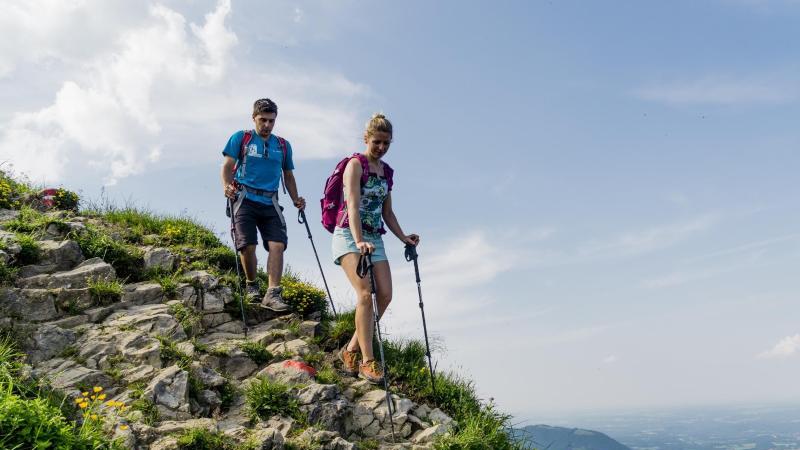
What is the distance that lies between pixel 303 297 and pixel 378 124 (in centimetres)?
403

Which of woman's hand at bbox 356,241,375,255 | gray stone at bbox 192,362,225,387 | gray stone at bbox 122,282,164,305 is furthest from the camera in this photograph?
gray stone at bbox 122,282,164,305

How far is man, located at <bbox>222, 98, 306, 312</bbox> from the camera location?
8.64 metres

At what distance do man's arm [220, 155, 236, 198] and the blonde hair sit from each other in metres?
3.04

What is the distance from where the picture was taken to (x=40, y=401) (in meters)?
5.53

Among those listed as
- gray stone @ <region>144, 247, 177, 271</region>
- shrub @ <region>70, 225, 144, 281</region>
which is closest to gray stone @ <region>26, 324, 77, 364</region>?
shrub @ <region>70, 225, 144, 281</region>

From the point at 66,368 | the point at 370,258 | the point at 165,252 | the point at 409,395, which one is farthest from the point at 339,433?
the point at 165,252

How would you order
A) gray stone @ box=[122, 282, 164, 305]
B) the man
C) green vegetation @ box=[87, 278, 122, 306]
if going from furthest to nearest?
the man → gray stone @ box=[122, 282, 164, 305] → green vegetation @ box=[87, 278, 122, 306]

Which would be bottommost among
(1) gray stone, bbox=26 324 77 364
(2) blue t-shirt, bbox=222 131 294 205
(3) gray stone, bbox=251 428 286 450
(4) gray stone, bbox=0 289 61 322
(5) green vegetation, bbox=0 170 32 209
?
(3) gray stone, bbox=251 428 286 450

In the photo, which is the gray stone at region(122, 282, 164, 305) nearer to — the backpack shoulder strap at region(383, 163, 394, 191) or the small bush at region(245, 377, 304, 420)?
the small bush at region(245, 377, 304, 420)

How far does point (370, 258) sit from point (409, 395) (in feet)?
7.65

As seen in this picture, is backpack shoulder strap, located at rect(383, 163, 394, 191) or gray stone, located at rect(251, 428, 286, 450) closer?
gray stone, located at rect(251, 428, 286, 450)

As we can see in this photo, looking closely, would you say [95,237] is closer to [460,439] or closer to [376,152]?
[376,152]

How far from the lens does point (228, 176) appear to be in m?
8.68

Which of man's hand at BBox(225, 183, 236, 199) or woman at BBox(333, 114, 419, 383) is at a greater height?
man's hand at BBox(225, 183, 236, 199)
